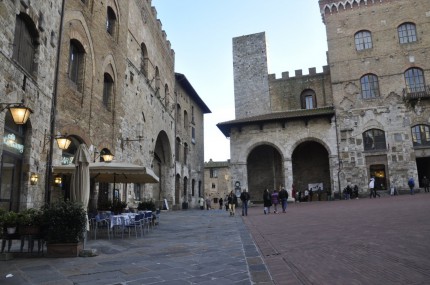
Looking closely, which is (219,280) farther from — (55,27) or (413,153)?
(413,153)

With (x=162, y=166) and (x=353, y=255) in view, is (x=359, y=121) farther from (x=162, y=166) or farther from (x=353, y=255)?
(x=353, y=255)

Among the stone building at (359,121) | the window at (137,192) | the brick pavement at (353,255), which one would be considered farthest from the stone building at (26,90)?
the stone building at (359,121)

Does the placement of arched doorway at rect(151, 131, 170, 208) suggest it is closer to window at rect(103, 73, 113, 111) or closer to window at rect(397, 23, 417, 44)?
window at rect(103, 73, 113, 111)

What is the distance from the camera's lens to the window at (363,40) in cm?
2703

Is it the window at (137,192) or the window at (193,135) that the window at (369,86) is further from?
the window at (137,192)

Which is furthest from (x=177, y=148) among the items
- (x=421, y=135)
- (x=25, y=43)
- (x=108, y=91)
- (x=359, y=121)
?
(x=25, y=43)

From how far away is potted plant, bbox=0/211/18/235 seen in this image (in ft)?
19.9

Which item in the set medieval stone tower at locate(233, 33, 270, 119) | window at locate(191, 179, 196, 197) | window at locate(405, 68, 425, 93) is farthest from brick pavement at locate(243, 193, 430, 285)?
medieval stone tower at locate(233, 33, 270, 119)

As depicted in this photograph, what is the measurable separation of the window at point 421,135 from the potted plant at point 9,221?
83.9 feet

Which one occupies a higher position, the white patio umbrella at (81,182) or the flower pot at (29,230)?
the white patio umbrella at (81,182)

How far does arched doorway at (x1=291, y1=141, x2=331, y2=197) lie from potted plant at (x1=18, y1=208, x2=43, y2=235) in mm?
23865

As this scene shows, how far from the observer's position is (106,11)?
1445 cm

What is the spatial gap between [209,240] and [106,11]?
11115 mm

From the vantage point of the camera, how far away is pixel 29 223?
6293 millimetres
